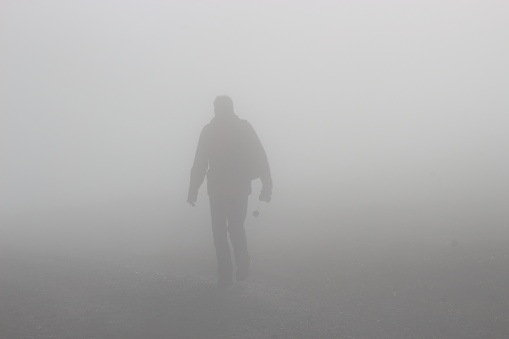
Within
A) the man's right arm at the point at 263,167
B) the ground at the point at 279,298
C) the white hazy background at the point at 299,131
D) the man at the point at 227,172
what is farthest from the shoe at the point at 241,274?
the white hazy background at the point at 299,131

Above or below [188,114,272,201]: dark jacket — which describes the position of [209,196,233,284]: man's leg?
below

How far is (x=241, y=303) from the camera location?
28.8ft

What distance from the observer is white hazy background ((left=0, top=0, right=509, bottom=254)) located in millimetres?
18953

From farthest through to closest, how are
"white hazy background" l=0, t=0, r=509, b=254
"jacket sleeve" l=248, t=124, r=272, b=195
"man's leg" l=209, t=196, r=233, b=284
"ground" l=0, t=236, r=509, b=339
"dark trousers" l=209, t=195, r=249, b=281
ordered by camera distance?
1. "white hazy background" l=0, t=0, r=509, b=254
2. "jacket sleeve" l=248, t=124, r=272, b=195
3. "dark trousers" l=209, t=195, r=249, b=281
4. "man's leg" l=209, t=196, r=233, b=284
5. "ground" l=0, t=236, r=509, b=339

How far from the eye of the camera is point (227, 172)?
1024cm

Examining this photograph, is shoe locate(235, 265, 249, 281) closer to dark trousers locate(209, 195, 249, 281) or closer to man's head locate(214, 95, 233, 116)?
dark trousers locate(209, 195, 249, 281)

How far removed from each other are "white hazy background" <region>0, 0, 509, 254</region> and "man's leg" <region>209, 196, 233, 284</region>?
4.35 meters

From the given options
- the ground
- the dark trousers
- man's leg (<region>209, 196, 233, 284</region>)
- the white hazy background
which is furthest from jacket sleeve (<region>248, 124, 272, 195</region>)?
the white hazy background

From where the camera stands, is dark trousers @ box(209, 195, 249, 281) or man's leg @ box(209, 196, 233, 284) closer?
man's leg @ box(209, 196, 233, 284)

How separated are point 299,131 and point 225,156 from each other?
230ft

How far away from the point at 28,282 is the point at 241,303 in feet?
10.6

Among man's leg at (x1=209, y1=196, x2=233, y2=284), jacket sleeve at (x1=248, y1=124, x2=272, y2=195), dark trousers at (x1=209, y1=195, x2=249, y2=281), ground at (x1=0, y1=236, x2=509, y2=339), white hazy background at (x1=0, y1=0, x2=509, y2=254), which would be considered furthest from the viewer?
white hazy background at (x1=0, y1=0, x2=509, y2=254)

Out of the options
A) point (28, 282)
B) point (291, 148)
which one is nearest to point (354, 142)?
point (291, 148)

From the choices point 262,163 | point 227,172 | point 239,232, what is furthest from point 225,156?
point 239,232
